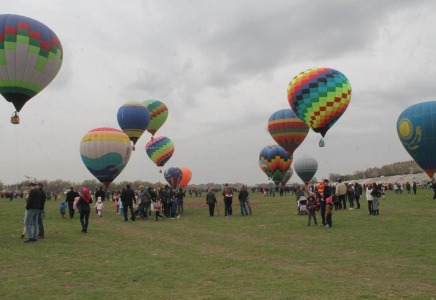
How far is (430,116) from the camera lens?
31.9 metres

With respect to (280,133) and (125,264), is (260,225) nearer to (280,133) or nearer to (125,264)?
(125,264)

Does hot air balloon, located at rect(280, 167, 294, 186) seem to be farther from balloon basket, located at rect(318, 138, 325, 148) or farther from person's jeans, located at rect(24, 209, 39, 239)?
person's jeans, located at rect(24, 209, 39, 239)

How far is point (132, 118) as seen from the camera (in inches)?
1753

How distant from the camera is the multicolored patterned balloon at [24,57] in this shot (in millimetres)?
23922

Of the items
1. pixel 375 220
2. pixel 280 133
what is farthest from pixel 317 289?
pixel 280 133

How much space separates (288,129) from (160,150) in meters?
27.0

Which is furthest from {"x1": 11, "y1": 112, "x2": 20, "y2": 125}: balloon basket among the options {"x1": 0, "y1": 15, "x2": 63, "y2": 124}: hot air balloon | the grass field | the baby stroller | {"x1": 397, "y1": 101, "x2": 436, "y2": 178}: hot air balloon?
{"x1": 397, "y1": 101, "x2": 436, "y2": 178}: hot air balloon

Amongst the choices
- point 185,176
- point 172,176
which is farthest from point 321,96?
point 185,176

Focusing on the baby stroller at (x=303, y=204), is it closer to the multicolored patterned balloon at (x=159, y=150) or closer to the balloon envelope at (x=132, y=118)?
the balloon envelope at (x=132, y=118)

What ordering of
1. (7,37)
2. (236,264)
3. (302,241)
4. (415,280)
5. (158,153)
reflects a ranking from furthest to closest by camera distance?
(158,153)
(7,37)
(302,241)
(236,264)
(415,280)

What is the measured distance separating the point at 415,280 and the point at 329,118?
28598mm

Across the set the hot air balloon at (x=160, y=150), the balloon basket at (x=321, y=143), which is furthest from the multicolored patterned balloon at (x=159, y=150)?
the balloon basket at (x=321, y=143)

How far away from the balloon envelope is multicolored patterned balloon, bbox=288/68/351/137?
19413 millimetres

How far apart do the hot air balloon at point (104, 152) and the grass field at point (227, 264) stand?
1850 cm
